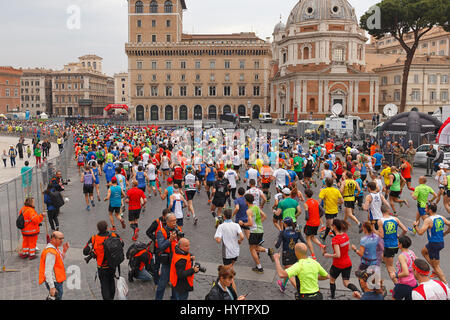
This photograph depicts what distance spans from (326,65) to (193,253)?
59.4 m

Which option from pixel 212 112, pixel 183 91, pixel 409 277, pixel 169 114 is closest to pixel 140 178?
pixel 409 277

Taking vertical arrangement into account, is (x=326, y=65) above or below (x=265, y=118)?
above

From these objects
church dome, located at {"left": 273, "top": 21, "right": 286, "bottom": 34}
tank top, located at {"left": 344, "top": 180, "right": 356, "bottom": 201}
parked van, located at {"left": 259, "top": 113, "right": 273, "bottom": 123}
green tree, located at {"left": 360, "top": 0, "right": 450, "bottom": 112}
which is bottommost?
tank top, located at {"left": 344, "top": 180, "right": 356, "bottom": 201}

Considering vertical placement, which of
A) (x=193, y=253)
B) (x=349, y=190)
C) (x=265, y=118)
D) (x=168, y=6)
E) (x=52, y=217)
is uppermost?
(x=168, y=6)

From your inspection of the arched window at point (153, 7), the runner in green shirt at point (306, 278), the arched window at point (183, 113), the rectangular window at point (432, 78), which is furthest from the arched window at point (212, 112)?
the runner in green shirt at point (306, 278)

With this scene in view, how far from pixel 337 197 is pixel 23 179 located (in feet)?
28.7

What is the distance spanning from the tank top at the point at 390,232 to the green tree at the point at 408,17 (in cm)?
3996

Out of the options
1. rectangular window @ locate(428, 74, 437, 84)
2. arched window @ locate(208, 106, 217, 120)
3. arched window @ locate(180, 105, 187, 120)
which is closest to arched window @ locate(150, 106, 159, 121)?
arched window @ locate(180, 105, 187, 120)

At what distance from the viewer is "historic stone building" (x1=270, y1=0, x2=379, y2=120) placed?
6234 cm

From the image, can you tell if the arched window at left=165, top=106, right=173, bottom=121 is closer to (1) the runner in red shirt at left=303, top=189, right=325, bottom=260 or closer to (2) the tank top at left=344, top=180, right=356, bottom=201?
(2) the tank top at left=344, top=180, right=356, bottom=201

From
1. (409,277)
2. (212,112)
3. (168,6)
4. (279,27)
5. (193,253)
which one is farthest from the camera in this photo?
(279,27)

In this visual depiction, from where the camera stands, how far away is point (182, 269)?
5887mm

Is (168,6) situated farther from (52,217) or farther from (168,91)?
(52,217)

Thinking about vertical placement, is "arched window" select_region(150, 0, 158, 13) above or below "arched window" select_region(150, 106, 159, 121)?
above
